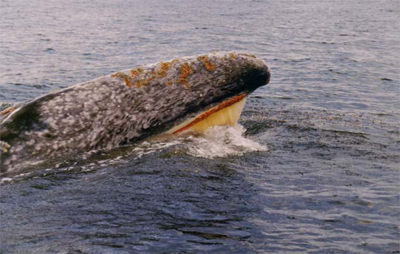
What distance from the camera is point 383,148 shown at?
26.0 ft

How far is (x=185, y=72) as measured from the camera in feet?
24.9

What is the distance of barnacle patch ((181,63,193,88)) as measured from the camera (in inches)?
296

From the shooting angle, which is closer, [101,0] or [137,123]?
[137,123]

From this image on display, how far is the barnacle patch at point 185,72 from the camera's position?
752 cm

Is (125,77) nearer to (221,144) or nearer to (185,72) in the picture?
(185,72)

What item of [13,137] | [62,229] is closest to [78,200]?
[62,229]

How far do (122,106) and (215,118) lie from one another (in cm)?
147

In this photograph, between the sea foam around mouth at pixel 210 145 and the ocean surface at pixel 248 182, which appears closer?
the ocean surface at pixel 248 182

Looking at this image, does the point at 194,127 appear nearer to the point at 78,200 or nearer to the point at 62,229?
the point at 78,200

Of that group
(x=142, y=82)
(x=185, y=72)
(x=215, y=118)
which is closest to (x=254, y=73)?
(x=215, y=118)

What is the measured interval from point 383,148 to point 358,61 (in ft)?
28.1

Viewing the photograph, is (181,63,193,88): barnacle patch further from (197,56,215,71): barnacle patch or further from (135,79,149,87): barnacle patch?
(135,79,149,87): barnacle patch

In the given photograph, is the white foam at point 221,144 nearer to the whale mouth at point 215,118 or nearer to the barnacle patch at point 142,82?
the whale mouth at point 215,118

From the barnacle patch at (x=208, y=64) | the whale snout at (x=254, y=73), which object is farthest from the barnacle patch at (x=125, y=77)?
the whale snout at (x=254, y=73)
